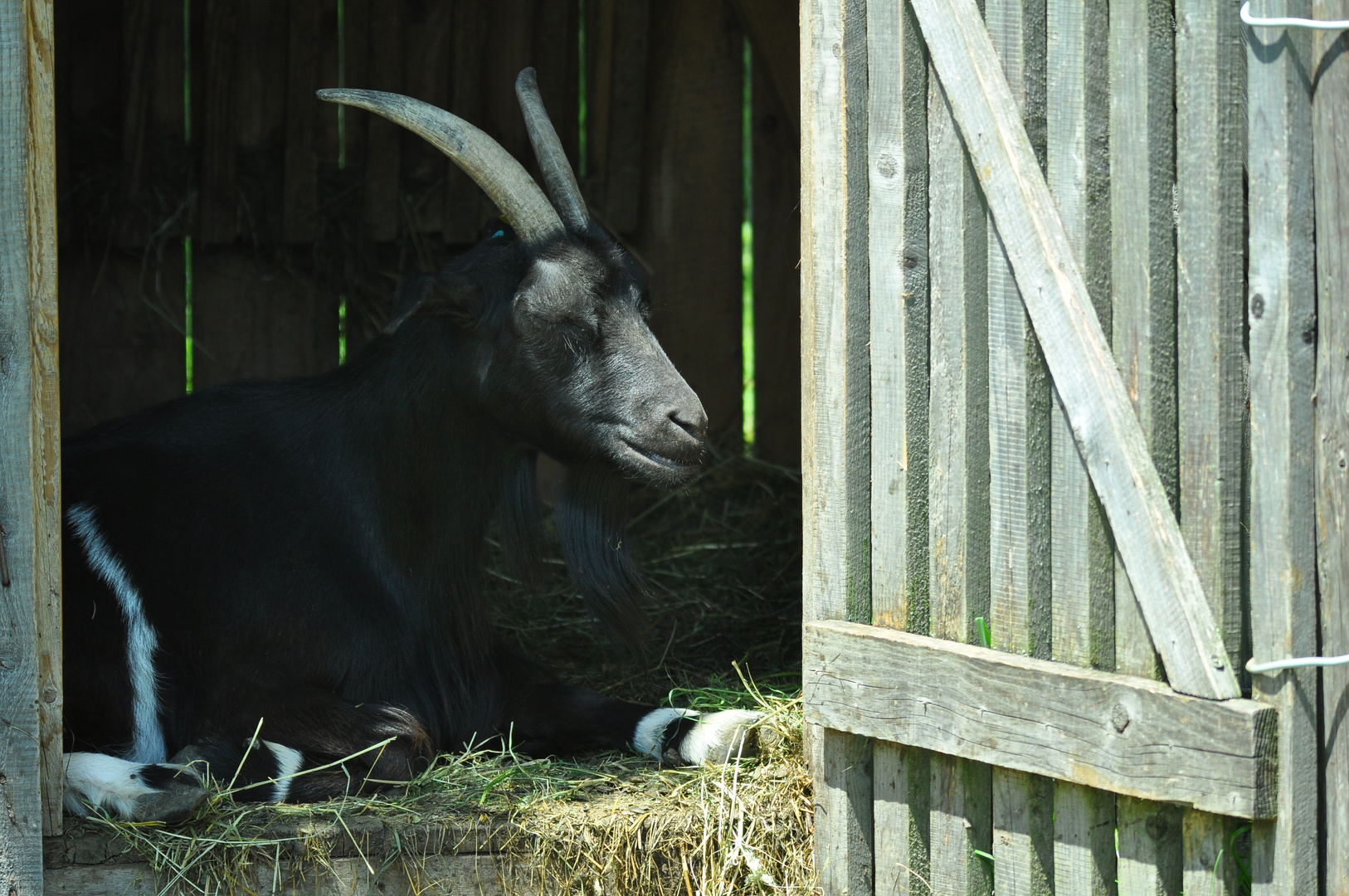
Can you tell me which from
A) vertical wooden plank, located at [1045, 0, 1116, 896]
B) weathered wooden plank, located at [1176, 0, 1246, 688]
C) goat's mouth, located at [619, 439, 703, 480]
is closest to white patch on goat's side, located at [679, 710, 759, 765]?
goat's mouth, located at [619, 439, 703, 480]

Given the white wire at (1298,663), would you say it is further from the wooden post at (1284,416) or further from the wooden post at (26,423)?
the wooden post at (26,423)

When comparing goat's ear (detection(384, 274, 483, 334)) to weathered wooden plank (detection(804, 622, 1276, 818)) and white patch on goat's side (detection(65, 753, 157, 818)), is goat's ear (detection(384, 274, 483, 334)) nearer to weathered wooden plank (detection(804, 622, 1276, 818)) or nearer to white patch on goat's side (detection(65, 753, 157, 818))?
white patch on goat's side (detection(65, 753, 157, 818))

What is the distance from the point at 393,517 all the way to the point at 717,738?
1.19 meters

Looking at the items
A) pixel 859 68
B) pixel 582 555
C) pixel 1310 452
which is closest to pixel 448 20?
pixel 582 555

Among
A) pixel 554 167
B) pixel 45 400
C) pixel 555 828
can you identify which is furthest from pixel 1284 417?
pixel 45 400

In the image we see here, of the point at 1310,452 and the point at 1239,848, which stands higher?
the point at 1310,452

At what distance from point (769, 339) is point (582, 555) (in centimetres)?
279

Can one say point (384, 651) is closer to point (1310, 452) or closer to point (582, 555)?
point (582, 555)

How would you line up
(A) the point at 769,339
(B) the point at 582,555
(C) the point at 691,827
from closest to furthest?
(C) the point at 691,827 → (B) the point at 582,555 → (A) the point at 769,339

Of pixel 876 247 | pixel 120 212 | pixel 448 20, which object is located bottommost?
pixel 876 247

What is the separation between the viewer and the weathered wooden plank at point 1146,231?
2.94m

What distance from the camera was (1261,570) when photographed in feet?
9.27

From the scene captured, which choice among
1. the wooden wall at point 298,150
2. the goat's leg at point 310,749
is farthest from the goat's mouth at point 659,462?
the wooden wall at point 298,150

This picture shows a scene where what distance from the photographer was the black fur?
433cm
